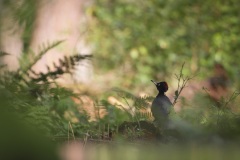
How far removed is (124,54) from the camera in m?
8.91

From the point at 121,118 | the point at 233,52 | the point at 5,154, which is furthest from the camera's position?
the point at 233,52

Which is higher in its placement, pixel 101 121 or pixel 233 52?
pixel 233 52

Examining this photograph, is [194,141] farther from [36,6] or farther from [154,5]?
[154,5]

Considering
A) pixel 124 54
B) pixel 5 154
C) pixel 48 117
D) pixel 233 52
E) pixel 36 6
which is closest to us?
pixel 5 154

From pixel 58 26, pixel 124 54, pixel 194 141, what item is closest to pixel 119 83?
pixel 124 54

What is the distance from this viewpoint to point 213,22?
8500 millimetres

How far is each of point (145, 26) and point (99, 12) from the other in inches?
38.0

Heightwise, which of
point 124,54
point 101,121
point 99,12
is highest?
point 99,12

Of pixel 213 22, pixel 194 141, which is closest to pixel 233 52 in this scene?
pixel 213 22

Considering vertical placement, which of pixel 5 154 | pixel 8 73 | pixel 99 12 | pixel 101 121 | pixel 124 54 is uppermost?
pixel 99 12

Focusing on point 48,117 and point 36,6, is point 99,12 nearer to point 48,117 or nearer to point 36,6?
point 48,117

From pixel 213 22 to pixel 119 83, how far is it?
1.99m

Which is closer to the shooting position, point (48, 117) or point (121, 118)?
Answer: point (48, 117)

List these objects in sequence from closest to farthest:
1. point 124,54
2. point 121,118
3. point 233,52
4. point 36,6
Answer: point 36,6
point 121,118
point 233,52
point 124,54
